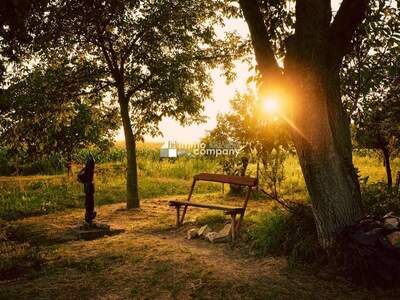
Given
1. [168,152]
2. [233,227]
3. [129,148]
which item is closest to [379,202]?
[233,227]

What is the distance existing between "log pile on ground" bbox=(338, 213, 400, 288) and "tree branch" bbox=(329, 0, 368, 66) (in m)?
2.65

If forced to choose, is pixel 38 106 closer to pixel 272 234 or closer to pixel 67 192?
pixel 67 192

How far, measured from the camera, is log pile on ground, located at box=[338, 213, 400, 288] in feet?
17.5

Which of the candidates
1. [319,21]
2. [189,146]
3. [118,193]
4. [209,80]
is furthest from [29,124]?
[189,146]

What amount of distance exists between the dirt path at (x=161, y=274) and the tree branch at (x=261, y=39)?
3.25 meters

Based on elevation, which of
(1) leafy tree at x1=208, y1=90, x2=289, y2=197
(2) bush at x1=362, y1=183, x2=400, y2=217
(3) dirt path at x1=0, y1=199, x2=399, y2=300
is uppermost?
(1) leafy tree at x1=208, y1=90, x2=289, y2=197

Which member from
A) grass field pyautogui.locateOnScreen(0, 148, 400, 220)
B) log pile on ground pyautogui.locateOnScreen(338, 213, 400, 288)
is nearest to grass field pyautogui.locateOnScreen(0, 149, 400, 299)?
log pile on ground pyautogui.locateOnScreen(338, 213, 400, 288)

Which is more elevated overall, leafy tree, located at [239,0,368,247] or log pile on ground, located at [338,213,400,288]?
leafy tree, located at [239,0,368,247]

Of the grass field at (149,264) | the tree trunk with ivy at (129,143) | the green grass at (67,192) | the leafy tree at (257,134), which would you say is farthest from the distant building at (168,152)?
the grass field at (149,264)

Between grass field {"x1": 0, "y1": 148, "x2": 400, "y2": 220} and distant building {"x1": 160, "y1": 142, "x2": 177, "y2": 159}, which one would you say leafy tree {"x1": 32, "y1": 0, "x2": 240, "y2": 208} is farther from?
distant building {"x1": 160, "y1": 142, "x2": 177, "y2": 159}

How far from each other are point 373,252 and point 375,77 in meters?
2.85

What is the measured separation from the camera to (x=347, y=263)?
5754mm

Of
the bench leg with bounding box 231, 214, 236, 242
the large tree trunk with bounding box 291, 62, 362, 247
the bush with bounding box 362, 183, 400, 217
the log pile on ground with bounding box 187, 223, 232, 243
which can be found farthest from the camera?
the log pile on ground with bounding box 187, 223, 232, 243

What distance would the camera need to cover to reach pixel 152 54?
46.8ft
